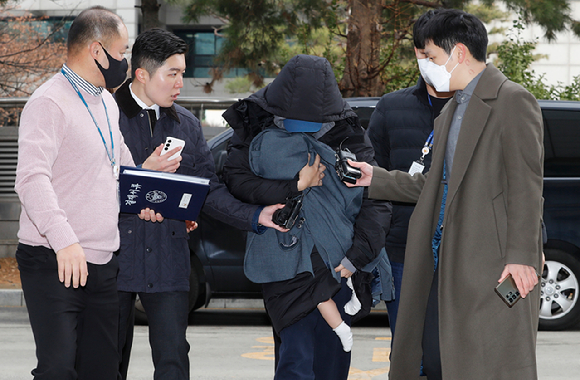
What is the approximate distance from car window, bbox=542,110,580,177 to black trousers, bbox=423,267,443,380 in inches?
170

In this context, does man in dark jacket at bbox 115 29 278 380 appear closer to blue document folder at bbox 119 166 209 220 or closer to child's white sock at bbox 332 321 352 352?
blue document folder at bbox 119 166 209 220

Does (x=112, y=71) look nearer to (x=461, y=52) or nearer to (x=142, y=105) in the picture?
(x=142, y=105)

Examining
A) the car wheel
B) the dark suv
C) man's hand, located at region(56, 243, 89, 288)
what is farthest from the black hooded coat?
the car wheel

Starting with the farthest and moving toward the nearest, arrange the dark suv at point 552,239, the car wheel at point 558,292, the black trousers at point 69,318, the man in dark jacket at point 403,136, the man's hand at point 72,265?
the car wheel at point 558,292, the dark suv at point 552,239, the man in dark jacket at point 403,136, the black trousers at point 69,318, the man's hand at point 72,265

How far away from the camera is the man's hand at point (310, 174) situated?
3508 mm

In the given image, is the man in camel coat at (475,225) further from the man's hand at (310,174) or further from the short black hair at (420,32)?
the man's hand at (310,174)

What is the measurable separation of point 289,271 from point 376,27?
8.96 metres

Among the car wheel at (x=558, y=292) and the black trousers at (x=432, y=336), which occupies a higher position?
the black trousers at (x=432, y=336)

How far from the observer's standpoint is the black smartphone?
303 cm

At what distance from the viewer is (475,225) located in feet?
10.2

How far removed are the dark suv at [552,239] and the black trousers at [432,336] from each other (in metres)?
3.95

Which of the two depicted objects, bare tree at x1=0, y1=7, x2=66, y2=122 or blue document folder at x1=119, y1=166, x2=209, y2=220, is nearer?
blue document folder at x1=119, y1=166, x2=209, y2=220

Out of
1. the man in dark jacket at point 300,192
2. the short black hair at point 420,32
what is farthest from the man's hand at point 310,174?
the short black hair at point 420,32

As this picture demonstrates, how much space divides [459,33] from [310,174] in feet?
2.92
